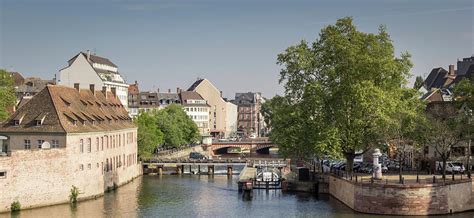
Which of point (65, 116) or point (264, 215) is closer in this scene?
point (264, 215)

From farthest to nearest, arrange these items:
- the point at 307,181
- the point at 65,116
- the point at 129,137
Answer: the point at 129,137 → the point at 307,181 → the point at 65,116

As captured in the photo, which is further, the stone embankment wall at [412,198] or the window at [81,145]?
the window at [81,145]

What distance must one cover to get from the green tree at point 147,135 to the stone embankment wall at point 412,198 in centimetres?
4646

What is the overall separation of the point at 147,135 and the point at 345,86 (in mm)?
41258

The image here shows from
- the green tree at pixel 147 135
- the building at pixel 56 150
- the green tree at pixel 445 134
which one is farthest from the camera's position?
the green tree at pixel 147 135

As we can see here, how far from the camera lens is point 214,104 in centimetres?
18688

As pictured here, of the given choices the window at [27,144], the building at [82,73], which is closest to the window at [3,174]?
the window at [27,144]

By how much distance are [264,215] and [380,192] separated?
915 centimetres

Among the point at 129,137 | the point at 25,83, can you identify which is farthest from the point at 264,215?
the point at 25,83

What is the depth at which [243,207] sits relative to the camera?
190 ft

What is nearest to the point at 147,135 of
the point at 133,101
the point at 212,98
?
the point at 133,101

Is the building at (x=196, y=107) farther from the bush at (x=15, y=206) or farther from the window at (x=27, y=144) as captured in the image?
the bush at (x=15, y=206)

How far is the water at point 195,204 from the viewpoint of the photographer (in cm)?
5356

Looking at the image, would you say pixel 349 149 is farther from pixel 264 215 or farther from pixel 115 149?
pixel 115 149
